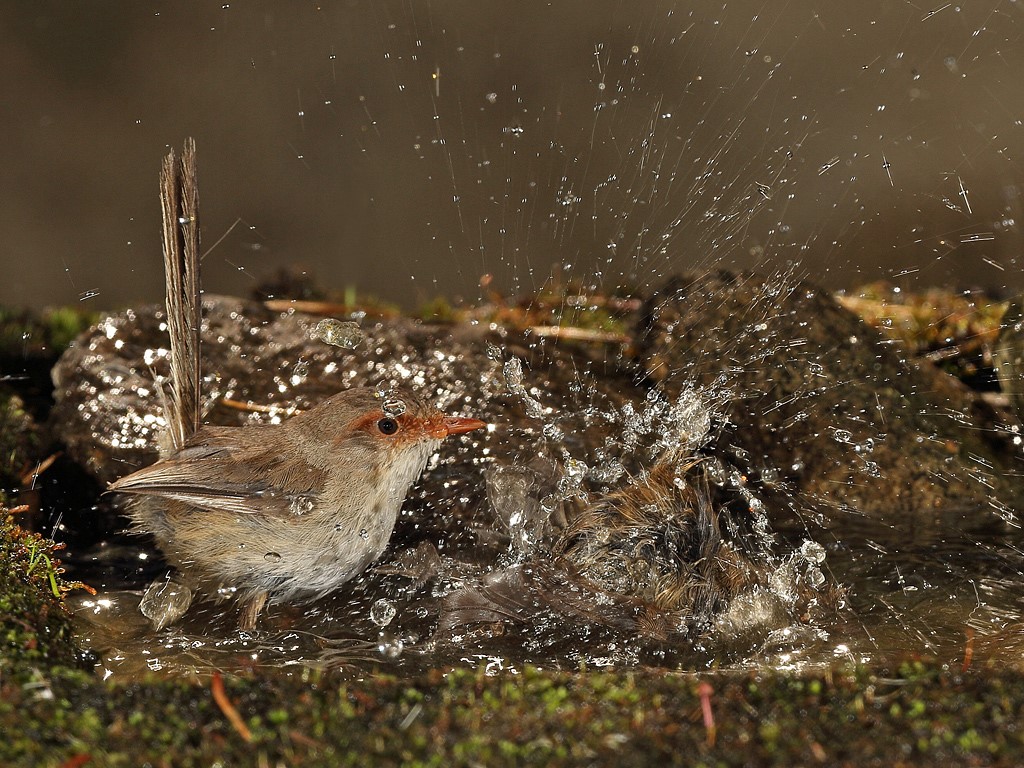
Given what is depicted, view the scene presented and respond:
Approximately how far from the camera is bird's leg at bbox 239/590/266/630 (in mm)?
3775

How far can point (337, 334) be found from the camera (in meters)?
5.10

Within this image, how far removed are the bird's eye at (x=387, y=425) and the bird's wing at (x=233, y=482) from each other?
31cm

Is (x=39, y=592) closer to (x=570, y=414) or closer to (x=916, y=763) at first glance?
(x=570, y=414)

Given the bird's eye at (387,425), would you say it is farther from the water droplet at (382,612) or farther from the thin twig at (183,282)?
the thin twig at (183,282)

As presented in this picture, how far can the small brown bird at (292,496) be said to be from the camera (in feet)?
12.6

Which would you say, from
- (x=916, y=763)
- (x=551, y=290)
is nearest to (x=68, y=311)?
(x=551, y=290)

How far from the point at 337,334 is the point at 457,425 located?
4.39 feet

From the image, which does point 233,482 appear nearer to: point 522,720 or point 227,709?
point 227,709

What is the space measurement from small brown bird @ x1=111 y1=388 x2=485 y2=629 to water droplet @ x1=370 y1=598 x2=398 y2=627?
6.7 inches

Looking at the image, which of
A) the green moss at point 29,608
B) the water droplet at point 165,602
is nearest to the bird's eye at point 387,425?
the water droplet at point 165,602

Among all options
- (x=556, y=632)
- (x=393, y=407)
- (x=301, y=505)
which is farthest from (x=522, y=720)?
(x=393, y=407)

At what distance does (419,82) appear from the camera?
8477 millimetres

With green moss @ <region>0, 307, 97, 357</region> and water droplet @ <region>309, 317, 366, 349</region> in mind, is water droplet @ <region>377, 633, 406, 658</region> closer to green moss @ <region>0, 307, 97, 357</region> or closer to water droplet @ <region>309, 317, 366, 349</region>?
water droplet @ <region>309, 317, 366, 349</region>

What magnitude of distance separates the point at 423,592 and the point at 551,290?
11.2 feet
